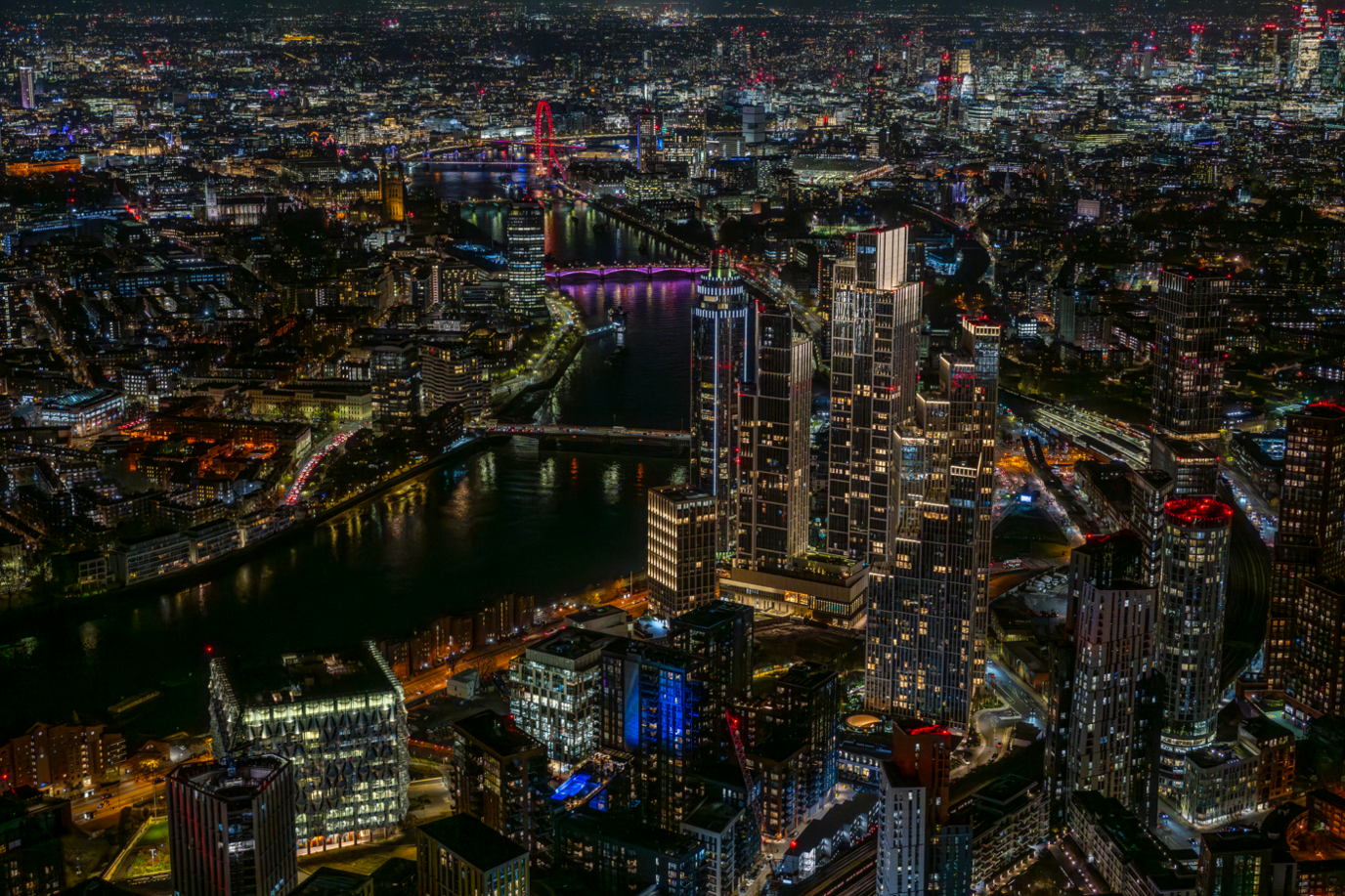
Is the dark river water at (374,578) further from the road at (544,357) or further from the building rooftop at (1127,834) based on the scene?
the building rooftop at (1127,834)

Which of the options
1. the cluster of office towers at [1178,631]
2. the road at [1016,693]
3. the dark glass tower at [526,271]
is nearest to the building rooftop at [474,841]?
the cluster of office towers at [1178,631]

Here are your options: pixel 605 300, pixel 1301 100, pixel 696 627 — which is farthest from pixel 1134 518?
pixel 1301 100

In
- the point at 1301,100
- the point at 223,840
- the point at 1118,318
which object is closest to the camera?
the point at 223,840

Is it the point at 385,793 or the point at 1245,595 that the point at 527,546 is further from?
the point at 1245,595

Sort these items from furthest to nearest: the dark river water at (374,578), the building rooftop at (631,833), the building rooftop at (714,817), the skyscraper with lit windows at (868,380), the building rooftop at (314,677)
A: the skyscraper with lit windows at (868,380) < the dark river water at (374,578) < the building rooftop at (314,677) < the building rooftop at (714,817) < the building rooftop at (631,833)

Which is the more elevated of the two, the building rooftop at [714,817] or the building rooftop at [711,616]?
the building rooftop at [711,616]

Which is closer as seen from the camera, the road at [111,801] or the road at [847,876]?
the road at [847,876]

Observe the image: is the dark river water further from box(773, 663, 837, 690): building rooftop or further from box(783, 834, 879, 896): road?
box(783, 834, 879, 896): road
